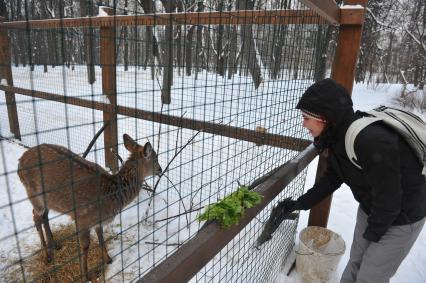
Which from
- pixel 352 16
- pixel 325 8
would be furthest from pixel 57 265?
pixel 352 16

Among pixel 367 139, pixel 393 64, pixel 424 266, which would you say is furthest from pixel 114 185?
pixel 393 64

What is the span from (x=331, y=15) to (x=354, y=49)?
2.33 feet

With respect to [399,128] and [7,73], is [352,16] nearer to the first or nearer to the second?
[399,128]

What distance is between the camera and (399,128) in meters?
2.06

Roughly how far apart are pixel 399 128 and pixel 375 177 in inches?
13.9

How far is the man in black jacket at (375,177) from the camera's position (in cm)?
200

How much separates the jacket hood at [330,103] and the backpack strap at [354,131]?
11cm

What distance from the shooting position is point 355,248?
9.03 feet

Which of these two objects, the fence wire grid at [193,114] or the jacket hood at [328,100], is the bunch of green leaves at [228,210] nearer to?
the fence wire grid at [193,114]

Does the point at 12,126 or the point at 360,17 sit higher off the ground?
the point at 360,17

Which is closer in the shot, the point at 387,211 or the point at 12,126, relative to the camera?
the point at 387,211

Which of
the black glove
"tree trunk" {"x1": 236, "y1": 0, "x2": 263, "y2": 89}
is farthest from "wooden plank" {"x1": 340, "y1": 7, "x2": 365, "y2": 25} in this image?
the black glove

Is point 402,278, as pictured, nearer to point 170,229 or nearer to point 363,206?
point 363,206

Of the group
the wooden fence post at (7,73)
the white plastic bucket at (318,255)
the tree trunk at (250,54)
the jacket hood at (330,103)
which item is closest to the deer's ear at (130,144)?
the tree trunk at (250,54)
